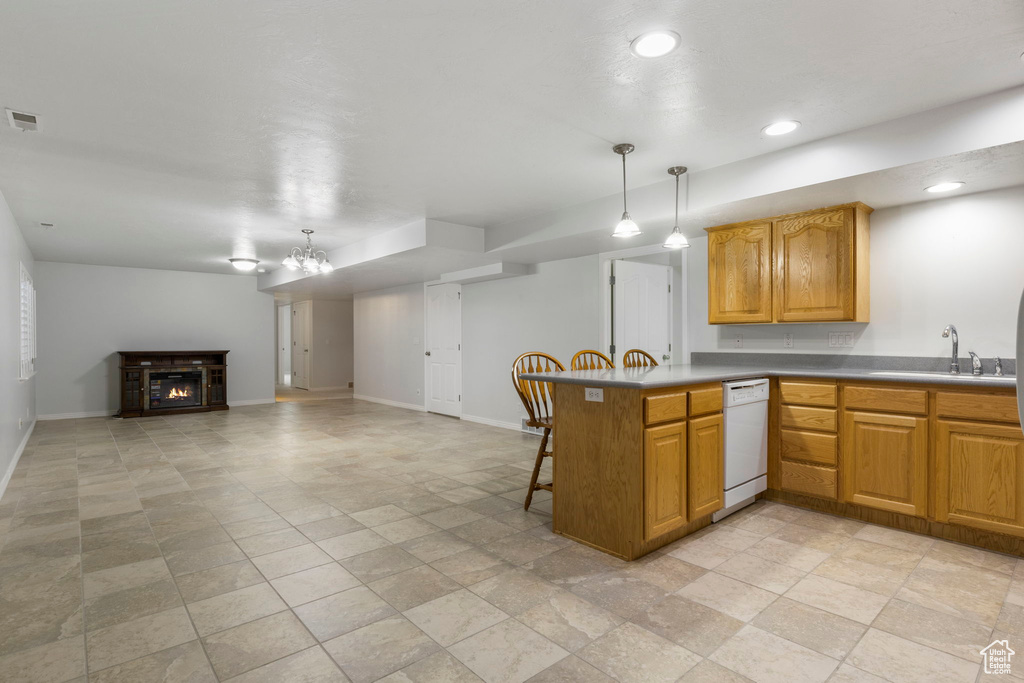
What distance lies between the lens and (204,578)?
248 cm

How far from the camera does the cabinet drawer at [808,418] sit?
3.35 m

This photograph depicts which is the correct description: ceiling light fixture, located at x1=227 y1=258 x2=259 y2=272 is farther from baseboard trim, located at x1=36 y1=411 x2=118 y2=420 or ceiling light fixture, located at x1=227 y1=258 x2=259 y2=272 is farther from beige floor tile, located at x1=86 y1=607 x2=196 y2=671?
beige floor tile, located at x1=86 y1=607 x2=196 y2=671

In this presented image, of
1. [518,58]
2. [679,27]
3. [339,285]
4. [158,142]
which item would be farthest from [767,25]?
[339,285]

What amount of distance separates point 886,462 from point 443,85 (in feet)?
10.8

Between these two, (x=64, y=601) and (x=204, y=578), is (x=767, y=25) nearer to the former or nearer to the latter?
(x=204, y=578)

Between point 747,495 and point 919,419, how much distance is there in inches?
41.8

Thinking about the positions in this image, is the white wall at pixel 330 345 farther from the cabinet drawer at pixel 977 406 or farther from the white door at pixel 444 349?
the cabinet drawer at pixel 977 406

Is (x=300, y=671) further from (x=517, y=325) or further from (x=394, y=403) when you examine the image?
(x=394, y=403)

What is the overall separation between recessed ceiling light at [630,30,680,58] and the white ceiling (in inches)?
1.9

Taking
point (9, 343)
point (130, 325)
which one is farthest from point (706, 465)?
point (130, 325)

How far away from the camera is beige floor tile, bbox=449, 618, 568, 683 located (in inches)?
69.1

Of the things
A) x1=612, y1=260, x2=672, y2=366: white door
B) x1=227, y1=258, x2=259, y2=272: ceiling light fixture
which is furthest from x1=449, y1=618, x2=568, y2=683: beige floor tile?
x1=227, y1=258, x2=259, y2=272: ceiling light fixture

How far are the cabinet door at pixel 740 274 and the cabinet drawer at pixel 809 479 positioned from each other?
3.52 feet

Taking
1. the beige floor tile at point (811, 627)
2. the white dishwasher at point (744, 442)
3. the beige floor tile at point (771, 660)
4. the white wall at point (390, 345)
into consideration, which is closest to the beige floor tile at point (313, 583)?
the beige floor tile at point (771, 660)
